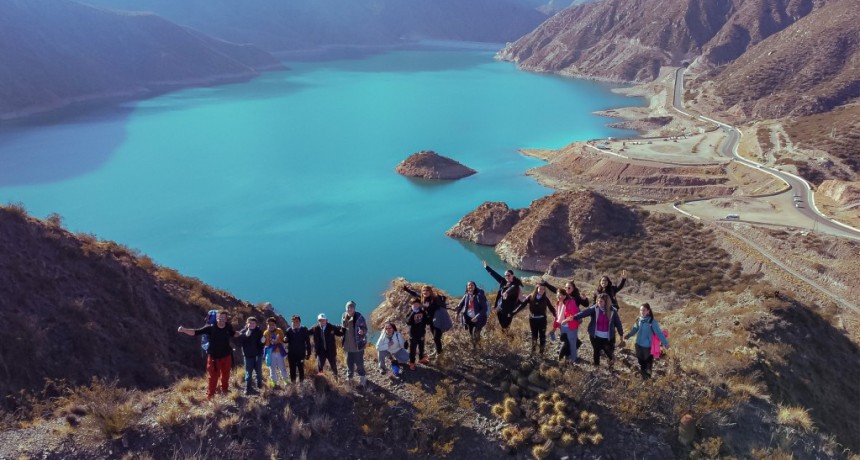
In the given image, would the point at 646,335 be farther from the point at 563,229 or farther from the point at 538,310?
the point at 563,229

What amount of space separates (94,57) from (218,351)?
142 m

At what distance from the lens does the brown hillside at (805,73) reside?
82.0m

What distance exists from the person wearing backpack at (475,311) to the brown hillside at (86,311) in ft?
28.2

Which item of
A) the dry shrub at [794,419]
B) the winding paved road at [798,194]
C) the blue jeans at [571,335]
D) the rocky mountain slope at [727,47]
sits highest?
the rocky mountain slope at [727,47]

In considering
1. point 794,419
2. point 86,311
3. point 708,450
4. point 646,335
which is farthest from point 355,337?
point 86,311

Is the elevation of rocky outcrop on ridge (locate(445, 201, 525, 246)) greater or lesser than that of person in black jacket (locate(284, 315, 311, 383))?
lesser

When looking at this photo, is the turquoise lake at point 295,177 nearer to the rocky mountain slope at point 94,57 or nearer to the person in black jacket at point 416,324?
the rocky mountain slope at point 94,57

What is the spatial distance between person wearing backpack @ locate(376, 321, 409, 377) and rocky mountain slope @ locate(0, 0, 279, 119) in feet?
341

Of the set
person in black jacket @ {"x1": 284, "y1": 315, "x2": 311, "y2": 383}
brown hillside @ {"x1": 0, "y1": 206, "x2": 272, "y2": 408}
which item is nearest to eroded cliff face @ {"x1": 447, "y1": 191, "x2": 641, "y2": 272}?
brown hillside @ {"x1": 0, "y1": 206, "x2": 272, "y2": 408}

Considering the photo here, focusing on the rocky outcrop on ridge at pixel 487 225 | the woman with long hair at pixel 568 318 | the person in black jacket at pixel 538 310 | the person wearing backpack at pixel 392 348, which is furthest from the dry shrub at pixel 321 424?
the rocky outcrop on ridge at pixel 487 225

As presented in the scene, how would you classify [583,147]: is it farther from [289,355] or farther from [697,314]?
[289,355]

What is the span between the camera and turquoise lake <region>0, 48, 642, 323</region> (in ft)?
129

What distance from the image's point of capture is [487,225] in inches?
1736

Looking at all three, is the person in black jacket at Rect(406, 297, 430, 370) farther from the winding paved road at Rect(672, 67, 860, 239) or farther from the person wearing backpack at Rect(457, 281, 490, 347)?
the winding paved road at Rect(672, 67, 860, 239)
